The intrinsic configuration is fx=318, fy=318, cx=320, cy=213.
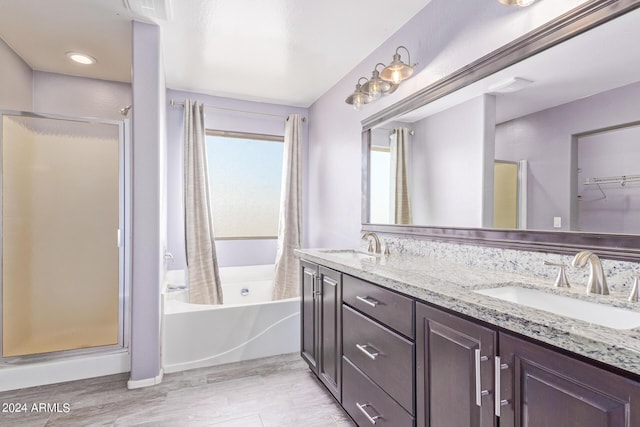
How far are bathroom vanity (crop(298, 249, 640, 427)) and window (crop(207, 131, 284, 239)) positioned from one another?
6.48ft

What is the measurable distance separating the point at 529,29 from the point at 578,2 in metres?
0.19

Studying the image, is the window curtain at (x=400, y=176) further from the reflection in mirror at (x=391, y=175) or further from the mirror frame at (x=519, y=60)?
the mirror frame at (x=519, y=60)

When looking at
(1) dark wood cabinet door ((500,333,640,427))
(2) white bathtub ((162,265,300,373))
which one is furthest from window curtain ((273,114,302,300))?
(1) dark wood cabinet door ((500,333,640,427))

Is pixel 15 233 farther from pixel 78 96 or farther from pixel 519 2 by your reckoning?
pixel 519 2

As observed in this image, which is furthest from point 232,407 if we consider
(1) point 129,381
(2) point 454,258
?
(2) point 454,258

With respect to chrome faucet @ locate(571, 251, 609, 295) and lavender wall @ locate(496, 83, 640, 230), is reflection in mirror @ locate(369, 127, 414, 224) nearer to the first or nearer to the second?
lavender wall @ locate(496, 83, 640, 230)

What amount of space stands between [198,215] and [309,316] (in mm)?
1681

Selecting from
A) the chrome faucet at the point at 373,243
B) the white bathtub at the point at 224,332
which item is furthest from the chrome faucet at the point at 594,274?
the white bathtub at the point at 224,332

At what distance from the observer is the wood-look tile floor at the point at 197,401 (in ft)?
5.97

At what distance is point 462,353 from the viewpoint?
39.6 inches

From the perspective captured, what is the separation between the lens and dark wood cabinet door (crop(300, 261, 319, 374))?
214 cm

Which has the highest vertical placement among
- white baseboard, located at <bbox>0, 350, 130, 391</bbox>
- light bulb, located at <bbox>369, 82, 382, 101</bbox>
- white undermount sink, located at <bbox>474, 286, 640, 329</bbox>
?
light bulb, located at <bbox>369, 82, 382, 101</bbox>

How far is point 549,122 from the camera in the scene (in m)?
1.33

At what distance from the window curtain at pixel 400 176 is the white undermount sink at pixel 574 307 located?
1002 mm
